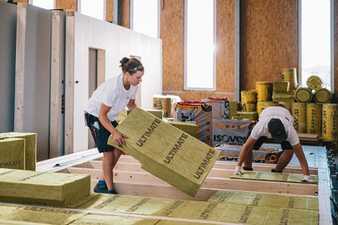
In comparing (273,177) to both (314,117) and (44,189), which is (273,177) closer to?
(44,189)

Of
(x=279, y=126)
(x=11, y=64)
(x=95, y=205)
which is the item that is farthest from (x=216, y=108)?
(x=95, y=205)

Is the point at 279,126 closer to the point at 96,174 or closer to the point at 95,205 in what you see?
the point at 96,174

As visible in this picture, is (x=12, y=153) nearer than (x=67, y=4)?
Yes

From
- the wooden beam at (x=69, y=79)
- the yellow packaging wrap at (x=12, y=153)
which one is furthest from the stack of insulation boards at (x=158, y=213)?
the wooden beam at (x=69, y=79)

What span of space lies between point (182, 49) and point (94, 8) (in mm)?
2333

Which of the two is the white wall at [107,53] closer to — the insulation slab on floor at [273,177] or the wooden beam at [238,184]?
the wooden beam at [238,184]

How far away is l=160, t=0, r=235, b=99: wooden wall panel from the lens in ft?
31.5

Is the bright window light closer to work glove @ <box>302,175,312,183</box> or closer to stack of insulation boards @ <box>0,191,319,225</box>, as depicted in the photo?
work glove @ <box>302,175,312,183</box>

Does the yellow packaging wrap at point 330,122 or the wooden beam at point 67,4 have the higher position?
the wooden beam at point 67,4

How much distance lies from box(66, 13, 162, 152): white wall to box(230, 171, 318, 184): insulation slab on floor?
2.50m

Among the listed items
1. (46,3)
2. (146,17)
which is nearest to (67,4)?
(46,3)

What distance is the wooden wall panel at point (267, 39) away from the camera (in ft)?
30.4

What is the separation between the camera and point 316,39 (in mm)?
9156

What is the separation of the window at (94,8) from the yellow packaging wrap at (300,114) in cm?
481
